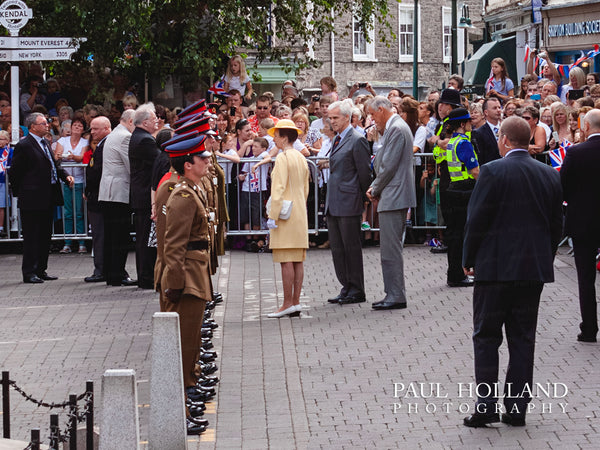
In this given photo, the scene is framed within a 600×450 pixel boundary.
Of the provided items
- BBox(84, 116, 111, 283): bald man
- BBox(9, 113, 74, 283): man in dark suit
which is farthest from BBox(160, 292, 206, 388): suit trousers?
BBox(9, 113, 74, 283): man in dark suit

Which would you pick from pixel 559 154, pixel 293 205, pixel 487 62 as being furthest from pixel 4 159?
pixel 487 62

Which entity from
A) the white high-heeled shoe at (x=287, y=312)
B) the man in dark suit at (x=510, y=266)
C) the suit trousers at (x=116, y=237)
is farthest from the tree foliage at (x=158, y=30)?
the man in dark suit at (x=510, y=266)

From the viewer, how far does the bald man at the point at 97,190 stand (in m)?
15.2

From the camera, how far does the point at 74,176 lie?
57.9ft

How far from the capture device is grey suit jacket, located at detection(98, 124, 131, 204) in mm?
14586

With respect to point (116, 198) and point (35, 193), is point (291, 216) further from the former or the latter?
point (35, 193)

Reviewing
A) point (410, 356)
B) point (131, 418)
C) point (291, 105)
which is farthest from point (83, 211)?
point (131, 418)

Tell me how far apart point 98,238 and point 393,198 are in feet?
15.3

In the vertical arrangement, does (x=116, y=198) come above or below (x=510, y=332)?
above

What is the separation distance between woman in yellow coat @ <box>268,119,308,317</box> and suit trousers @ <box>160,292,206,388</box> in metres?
3.68

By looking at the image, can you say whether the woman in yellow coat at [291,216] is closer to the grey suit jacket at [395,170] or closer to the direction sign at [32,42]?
the grey suit jacket at [395,170]

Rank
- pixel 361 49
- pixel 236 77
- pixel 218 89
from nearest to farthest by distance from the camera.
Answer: pixel 218 89
pixel 236 77
pixel 361 49

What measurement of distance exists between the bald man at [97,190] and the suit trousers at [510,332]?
26.2 feet

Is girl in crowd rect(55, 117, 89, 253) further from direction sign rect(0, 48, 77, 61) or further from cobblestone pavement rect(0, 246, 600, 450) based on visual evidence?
cobblestone pavement rect(0, 246, 600, 450)
